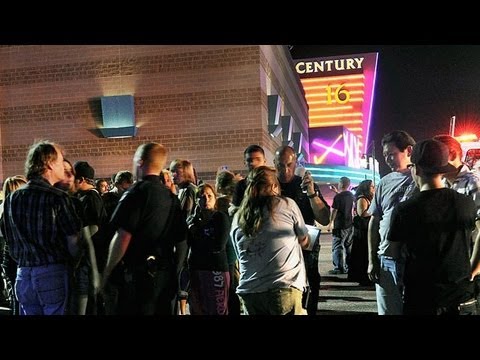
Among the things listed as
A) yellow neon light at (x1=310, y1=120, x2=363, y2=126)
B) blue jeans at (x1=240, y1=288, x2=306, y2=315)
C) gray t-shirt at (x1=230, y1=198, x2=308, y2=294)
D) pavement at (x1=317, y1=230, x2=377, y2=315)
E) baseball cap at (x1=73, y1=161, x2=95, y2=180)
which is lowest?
pavement at (x1=317, y1=230, x2=377, y2=315)

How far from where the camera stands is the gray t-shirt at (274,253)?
3475 millimetres

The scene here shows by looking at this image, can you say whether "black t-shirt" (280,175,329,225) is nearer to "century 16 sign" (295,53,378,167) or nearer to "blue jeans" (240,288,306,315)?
"blue jeans" (240,288,306,315)

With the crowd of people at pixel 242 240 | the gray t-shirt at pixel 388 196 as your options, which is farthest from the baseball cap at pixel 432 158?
the gray t-shirt at pixel 388 196

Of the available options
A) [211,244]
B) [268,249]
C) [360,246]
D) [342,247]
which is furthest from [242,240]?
[342,247]

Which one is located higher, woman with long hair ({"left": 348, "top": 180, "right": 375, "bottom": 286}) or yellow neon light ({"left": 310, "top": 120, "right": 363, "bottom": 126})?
yellow neon light ({"left": 310, "top": 120, "right": 363, "bottom": 126})

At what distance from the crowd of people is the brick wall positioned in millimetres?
5779

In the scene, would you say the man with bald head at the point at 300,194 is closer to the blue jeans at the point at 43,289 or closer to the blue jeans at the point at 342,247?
the blue jeans at the point at 43,289

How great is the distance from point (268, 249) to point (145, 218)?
90 centimetres

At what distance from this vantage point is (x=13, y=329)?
13.4ft

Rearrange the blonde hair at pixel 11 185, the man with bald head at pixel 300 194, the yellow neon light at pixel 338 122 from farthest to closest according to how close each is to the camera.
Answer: the yellow neon light at pixel 338 122 < the blonde hair at pixel 11 185 < the man with bald head at pixel 300 194

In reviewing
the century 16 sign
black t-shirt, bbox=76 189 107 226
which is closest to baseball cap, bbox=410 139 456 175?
black t-shirt, bbox=76 189 107 226

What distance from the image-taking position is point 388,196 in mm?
4039

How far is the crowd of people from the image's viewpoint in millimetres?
3148

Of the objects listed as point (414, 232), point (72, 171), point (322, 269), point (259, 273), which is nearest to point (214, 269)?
point (259, 273)
